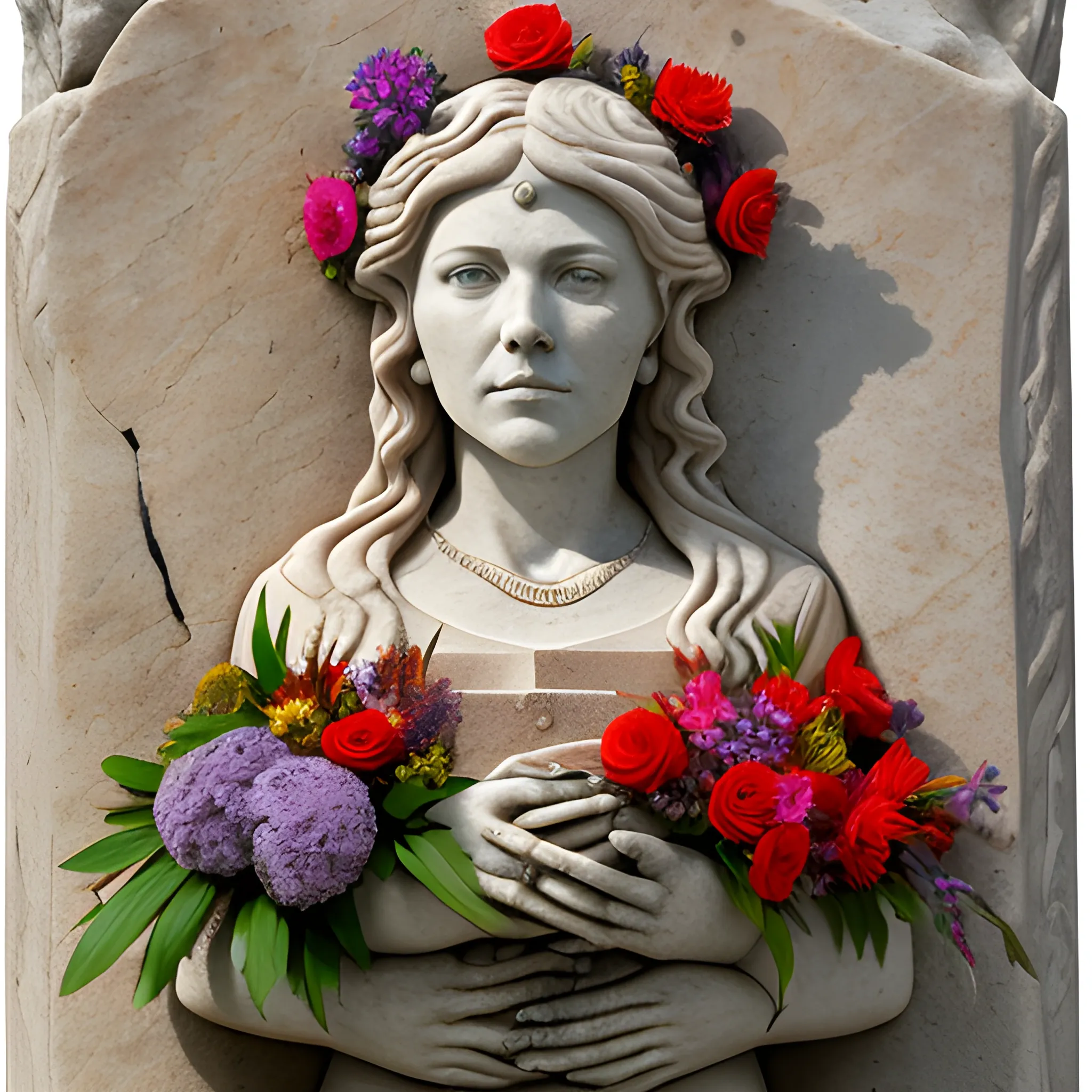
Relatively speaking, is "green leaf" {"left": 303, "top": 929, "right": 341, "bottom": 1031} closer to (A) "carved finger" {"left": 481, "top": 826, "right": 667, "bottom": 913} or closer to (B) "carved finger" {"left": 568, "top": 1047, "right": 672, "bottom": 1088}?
(A) "carved finger" {"left": 481, "top": 826, "right": 667, "bottom": 913}

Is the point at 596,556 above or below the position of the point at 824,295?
below

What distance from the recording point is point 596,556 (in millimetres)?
4980

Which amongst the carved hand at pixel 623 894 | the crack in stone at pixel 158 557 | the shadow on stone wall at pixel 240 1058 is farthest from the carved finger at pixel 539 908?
the crack in stone at pixel 158 557

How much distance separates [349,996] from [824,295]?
6.90ft

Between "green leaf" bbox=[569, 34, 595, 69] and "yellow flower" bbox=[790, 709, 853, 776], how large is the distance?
5.70 ft

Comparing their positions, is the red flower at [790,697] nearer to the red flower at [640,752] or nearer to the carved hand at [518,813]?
the red flower at [640,752]

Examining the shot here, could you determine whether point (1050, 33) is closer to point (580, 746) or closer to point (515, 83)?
point (515, 83)

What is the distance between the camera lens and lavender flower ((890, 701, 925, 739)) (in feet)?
15.8

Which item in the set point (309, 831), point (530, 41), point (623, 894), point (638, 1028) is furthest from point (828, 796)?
point (530, 41)

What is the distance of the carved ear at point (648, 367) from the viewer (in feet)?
16.6

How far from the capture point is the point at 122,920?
172 inches

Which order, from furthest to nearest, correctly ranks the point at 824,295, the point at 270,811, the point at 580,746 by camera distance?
1. the point at 824,295
2. the point at 580,746
3. the point at 270,811

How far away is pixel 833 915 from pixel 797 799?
0.40 meters

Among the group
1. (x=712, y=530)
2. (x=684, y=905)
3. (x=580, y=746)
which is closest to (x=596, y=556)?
(x=712, y=530)
